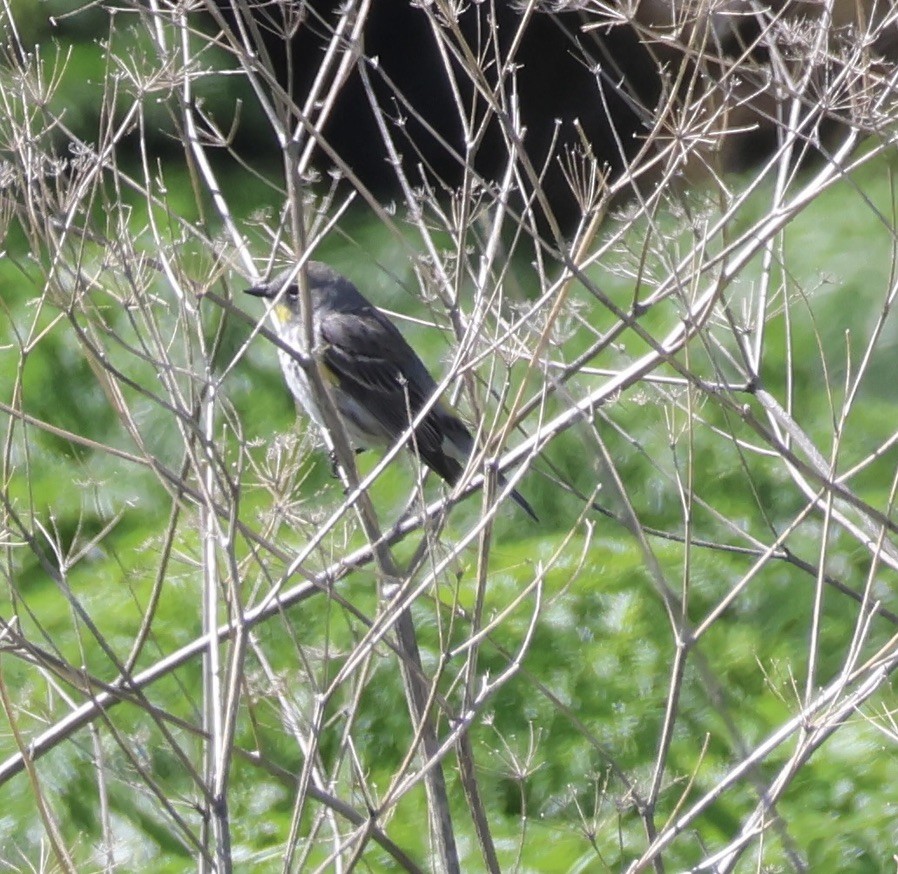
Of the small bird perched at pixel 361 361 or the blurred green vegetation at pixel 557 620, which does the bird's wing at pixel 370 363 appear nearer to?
the small bird perched at pixel 361 361

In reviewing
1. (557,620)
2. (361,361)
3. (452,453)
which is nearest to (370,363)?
(361,361)

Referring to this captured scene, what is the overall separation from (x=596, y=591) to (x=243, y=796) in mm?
1526

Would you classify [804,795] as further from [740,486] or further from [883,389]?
[883,389]

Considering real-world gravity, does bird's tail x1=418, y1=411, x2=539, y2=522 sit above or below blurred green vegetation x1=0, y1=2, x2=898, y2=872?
above

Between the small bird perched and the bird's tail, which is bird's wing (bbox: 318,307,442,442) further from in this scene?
the bird's tail

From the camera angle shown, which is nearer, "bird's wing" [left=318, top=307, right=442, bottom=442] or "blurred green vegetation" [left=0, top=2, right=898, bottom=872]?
"blurred green vegetation" [left=0, top=2, right=898, bottom=872]

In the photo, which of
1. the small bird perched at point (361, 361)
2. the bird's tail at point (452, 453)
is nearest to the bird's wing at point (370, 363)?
the small bird perched at point (361, 361)

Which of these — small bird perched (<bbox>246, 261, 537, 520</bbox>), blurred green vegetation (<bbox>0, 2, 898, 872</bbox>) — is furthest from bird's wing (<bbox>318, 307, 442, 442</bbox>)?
blurred green vegetation (<bbox>0, 2, 898, 872</bbox>)

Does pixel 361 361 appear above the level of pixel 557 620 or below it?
above

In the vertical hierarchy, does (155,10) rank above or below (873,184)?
above

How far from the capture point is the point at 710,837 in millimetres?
4387

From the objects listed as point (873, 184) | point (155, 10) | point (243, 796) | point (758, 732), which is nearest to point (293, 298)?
point (243, 796)

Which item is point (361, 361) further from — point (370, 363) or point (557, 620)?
point (557, 620)

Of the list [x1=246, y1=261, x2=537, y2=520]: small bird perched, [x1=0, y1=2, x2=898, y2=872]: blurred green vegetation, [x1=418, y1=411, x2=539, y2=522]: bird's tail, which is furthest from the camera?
[x1=246, y1=261, x2=537, y2=520]: small bird perched
